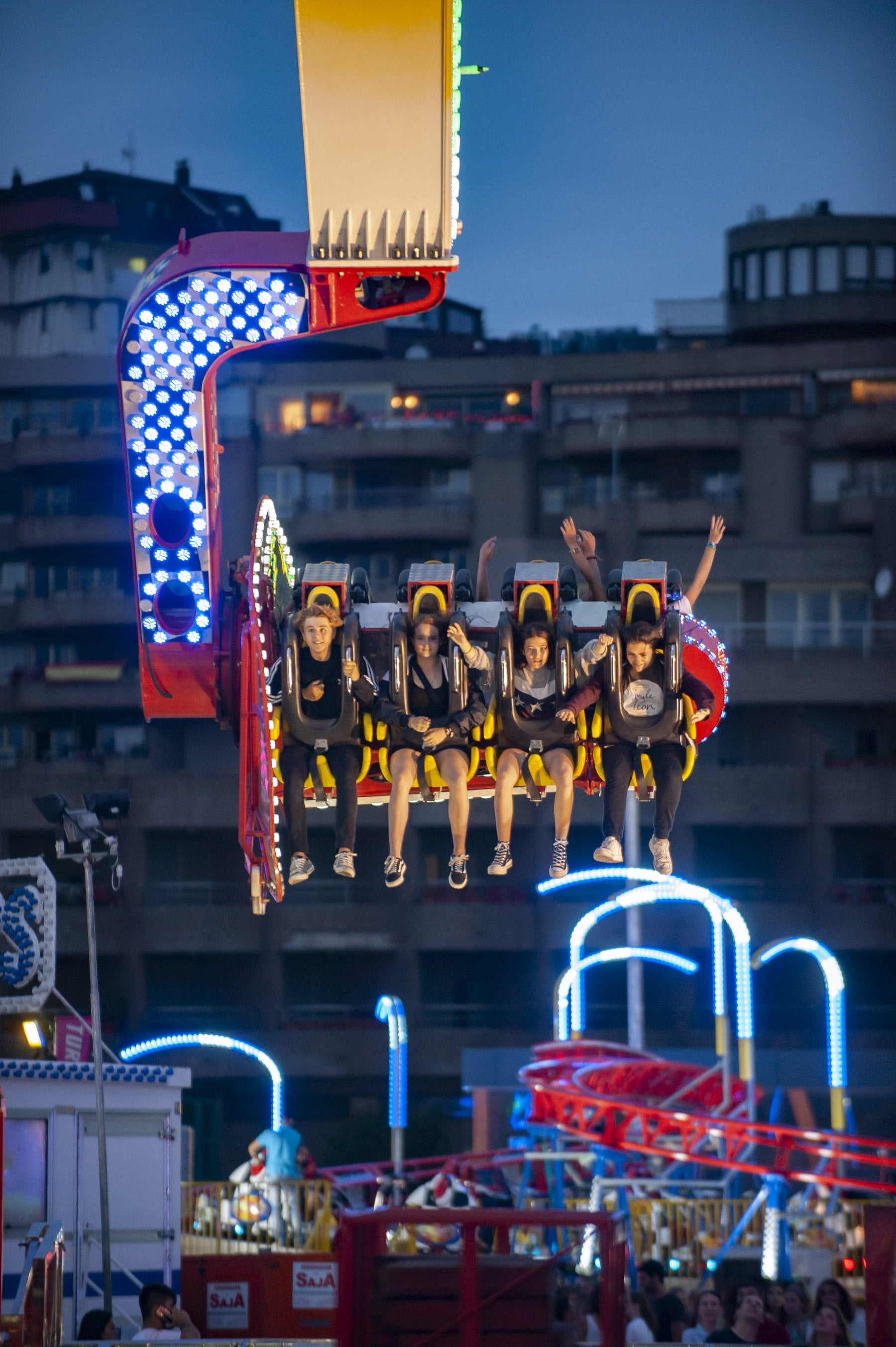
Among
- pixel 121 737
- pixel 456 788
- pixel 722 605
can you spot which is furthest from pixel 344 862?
pixel 121 737

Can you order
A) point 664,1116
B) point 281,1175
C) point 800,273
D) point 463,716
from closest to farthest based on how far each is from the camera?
point 463,716
point 281,1175
point 664,1116
point 800,273

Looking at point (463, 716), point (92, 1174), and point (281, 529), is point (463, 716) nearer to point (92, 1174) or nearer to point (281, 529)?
point (281, 529)

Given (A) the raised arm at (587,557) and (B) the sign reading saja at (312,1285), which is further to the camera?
(B) the sign reading saja at (312,1285)

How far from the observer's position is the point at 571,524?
12977 mm

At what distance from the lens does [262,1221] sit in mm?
24328

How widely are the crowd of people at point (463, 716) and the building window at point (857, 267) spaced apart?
56.2 meters

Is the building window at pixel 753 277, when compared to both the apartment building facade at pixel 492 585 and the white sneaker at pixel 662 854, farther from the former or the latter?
the white sneaker at pixel 662 854

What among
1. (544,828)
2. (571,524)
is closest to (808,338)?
(544,828)

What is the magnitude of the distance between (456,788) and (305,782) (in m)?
0.95

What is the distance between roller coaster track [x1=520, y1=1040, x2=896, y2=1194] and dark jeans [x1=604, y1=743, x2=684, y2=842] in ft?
33.3

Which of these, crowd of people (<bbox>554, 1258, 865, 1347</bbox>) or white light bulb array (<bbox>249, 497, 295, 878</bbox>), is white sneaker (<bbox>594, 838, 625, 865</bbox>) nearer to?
white light bulb array (<bbox>249, 497, 295, 878</bbox>)

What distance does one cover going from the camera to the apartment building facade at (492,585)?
54656 millimetres

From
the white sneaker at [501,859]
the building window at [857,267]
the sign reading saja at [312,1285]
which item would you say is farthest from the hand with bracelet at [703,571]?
the building window at [857,267]

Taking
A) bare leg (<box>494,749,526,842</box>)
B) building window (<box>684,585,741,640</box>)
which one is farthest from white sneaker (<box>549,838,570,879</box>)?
building window (<box>684,585,741,640</box>)
